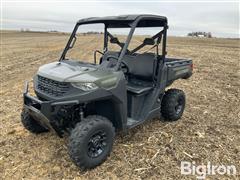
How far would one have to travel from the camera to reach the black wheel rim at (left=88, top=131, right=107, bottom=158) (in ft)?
11.8

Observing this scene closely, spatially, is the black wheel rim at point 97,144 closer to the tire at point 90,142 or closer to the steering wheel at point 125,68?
the tire at point 90,142

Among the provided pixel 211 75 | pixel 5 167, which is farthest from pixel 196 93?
pixel 5 167

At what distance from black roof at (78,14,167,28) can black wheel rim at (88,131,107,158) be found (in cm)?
170

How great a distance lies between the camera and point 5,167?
3707 millimetres

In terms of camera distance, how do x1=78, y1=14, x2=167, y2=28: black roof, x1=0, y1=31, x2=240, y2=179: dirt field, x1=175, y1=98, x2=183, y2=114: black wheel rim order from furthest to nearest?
1. x1=175, y1=98, x2=183, y2=114: black wheel rim
2. x1=78, y1=14, x2=167, y2=28: black roof
3. x1=0, y1=31, x2=240, y2=179: dirt field

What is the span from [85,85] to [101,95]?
0.79ft

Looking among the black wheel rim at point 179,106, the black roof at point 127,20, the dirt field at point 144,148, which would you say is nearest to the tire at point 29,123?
the dirt field at point 144,148

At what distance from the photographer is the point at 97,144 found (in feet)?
12.1

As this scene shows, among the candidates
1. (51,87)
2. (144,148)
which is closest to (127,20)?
(51,87)

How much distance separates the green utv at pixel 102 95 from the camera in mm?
3443

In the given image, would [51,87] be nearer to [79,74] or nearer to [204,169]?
[79,74]

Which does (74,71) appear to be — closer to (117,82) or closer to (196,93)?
(117,82)

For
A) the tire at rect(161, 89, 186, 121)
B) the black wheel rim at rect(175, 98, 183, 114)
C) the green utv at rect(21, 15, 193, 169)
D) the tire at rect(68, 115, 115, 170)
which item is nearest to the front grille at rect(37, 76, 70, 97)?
the green utv at rect(21, 15, 193, 169)

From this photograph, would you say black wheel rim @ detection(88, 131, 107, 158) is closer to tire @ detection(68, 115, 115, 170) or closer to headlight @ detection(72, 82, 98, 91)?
tire @ detection(68, 115, 115, 170)
